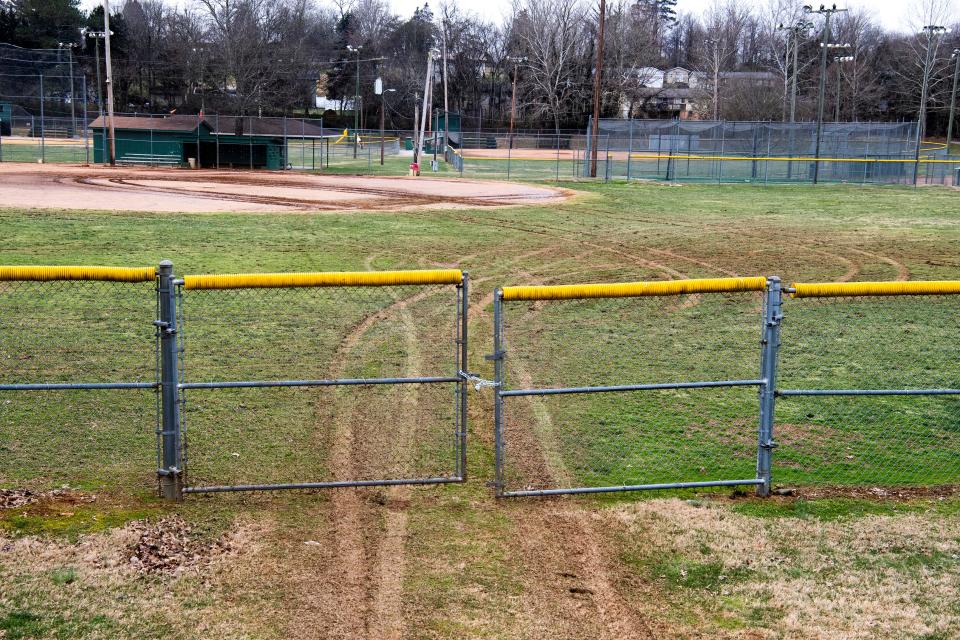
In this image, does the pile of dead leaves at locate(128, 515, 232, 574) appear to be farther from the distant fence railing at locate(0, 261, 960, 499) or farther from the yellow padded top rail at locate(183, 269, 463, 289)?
the yellow padded top rail at locate(183, 269, 463, 289)

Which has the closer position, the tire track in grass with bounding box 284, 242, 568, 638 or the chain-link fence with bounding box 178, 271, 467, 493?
the tire track in grass with bounding box 284, 242, 568, 638

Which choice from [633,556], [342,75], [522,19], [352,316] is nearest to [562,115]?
[522,19]

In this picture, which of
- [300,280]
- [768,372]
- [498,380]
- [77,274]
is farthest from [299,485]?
[768,372]

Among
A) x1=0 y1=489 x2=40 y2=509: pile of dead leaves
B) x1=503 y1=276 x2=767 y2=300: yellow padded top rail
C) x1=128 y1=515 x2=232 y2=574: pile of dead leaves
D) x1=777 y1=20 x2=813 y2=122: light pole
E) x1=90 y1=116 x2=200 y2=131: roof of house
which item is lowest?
x1=128 y1=515 x2=232 y2=574: pile of dead leaves

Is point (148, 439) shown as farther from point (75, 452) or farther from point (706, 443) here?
point (706, 443)

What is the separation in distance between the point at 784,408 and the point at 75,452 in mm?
6465

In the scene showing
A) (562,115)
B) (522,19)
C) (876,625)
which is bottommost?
(876,625)

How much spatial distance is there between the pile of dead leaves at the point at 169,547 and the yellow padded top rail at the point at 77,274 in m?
1.66

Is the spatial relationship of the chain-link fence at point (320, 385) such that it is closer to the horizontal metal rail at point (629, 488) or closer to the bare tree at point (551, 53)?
the horizontal metal rail at point (629, 488)

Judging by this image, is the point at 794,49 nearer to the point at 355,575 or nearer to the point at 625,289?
the point at 625,289

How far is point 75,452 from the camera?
779cm

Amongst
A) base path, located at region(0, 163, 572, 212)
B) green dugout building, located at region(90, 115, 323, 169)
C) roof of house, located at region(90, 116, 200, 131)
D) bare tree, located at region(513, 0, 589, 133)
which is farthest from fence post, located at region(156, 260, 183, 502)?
bare tree, located at region(513, 0, 589, 133)

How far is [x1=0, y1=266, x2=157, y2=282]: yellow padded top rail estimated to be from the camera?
21.7 ft

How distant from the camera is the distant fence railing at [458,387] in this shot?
23.0ft
